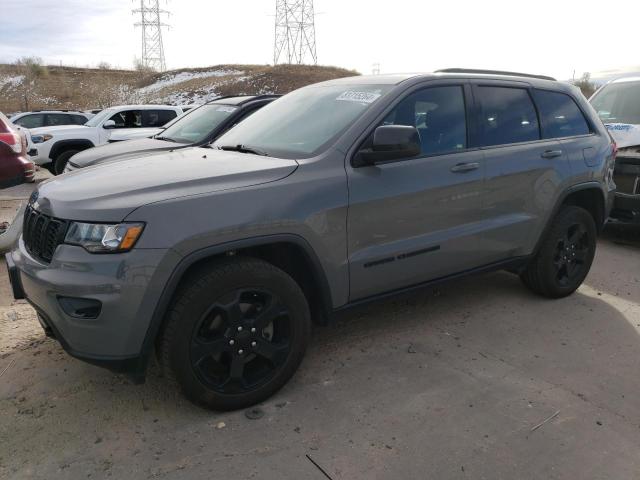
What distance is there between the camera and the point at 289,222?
9.34 feet

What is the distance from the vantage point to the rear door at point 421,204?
3172mm

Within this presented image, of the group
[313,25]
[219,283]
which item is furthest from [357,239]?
[313,25]

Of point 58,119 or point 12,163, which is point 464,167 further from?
point 58,119

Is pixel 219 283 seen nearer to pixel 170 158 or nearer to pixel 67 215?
pixel 67 215

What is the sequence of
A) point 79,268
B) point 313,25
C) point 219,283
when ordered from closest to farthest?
point 79,268
point 219,283
point 313,25

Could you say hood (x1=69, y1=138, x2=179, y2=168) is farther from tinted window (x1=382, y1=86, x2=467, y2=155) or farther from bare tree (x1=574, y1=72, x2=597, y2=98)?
bare tree (x1=574, y1=72, x2=597, y2=98)

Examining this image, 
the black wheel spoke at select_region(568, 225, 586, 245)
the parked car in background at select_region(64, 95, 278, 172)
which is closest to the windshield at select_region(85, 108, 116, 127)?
the parked car in background at select_region(64, 95, 278, 172)

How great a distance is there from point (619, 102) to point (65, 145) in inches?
403

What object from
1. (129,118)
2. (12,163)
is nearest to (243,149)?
(12,163)

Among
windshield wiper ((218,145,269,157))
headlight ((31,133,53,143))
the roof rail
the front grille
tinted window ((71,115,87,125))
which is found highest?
the roof rail

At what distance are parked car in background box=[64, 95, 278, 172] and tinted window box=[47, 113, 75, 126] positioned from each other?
9544 millimetres

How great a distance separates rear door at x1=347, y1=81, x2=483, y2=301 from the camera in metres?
3.17

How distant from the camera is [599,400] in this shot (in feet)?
10.2

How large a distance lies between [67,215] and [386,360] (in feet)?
6.75
